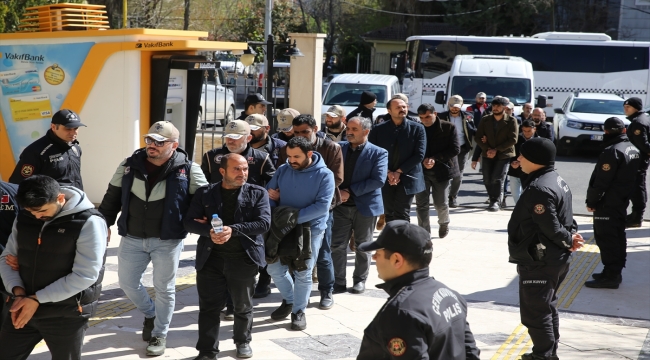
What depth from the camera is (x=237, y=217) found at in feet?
18.9

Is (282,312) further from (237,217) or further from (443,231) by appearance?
(443,231)

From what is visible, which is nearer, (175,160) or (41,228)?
(41,228)

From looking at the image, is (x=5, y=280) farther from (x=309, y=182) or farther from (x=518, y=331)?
(x=518, y=331)

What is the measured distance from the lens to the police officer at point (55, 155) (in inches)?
259

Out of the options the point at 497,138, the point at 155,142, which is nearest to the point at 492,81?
the point at 497,138

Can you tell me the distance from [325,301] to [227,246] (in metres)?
1.91

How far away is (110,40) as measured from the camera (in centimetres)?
1056

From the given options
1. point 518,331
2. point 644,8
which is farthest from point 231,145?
point 644,8

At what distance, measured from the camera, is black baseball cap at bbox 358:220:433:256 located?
3371 millimetres

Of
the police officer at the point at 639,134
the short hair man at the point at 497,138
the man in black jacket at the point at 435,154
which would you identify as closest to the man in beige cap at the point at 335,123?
the man in black jacket at the point at 435,154

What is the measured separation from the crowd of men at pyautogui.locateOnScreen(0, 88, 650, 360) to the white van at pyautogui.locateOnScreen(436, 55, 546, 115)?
31.2 ft

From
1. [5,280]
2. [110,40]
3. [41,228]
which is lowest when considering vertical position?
[5,280]

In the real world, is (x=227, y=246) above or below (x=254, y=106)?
below

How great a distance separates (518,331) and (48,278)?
4.29 metres
